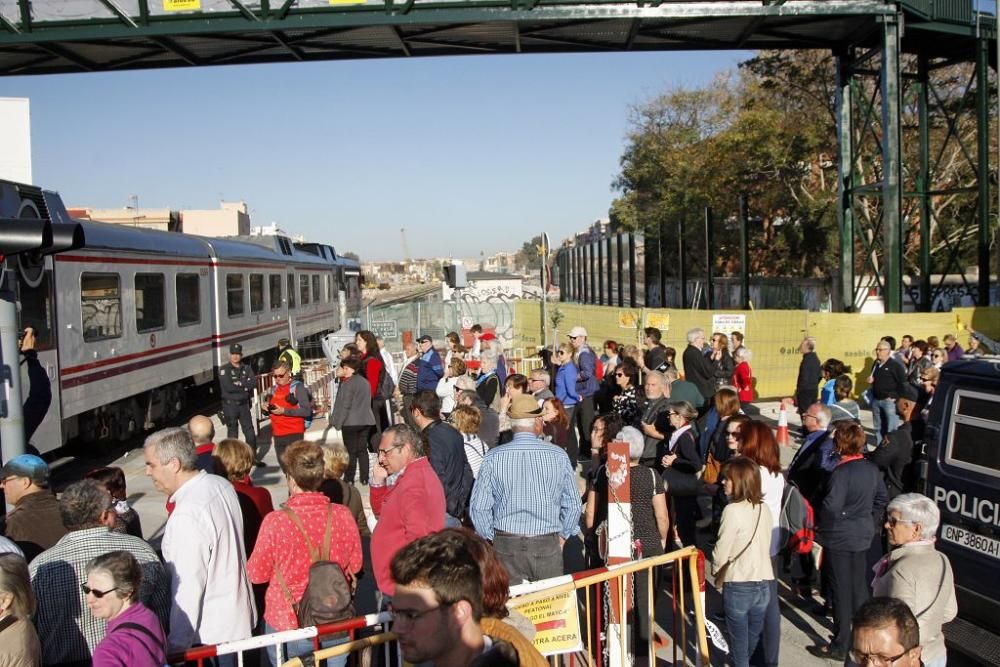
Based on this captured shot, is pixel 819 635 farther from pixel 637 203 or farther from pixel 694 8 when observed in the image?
pixel 637 203

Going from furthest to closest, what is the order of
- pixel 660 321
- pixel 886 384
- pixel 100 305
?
pixel 660 321, pixel 100 305, pixel 886 384

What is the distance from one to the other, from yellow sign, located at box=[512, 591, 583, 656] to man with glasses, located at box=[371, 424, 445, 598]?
0.74 metres

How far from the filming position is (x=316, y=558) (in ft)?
14.7

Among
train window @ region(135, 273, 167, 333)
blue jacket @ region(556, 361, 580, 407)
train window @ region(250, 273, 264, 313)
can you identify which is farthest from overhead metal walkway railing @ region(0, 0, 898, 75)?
blue jacket @ region(556, 361, 580, 407)

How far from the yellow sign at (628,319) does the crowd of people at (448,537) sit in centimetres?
1152

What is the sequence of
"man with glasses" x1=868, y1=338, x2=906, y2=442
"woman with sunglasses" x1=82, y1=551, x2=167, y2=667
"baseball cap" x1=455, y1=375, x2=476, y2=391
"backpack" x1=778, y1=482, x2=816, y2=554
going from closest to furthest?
"woman with sunglasses" x1=82, y1=551, x2=167, y2=667, "backpack" x1=778, y1=482, x2=816, y2=554, "baseball cap" x1=455, y1=375, x2=476, y2=391, "man with glasses" x1=868, y1=338, x2=906, y2=442

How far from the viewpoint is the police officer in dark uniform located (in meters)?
12.0

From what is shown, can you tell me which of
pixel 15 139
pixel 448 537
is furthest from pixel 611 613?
pixel 15 139

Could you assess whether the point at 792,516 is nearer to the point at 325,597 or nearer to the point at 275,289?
the point at 325,597

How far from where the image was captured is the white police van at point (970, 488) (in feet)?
17.5

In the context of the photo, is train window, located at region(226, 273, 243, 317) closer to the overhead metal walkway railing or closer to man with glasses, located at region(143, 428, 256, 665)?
the overhead metal walkway railing

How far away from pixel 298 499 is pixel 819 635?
4.03m

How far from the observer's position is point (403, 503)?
4.86 meters

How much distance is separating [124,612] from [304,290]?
2374cm
